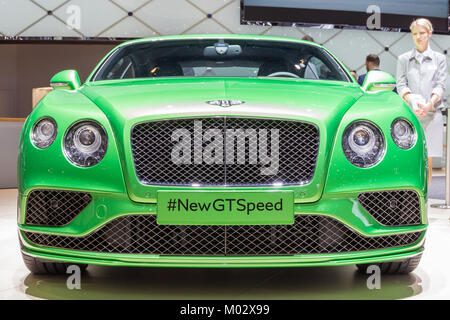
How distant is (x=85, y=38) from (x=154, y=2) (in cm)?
102

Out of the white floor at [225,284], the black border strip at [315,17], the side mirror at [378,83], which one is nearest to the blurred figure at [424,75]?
the side mirror at [378,83]

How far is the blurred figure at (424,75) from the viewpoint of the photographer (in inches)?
170

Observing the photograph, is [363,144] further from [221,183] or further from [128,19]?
[128,19]

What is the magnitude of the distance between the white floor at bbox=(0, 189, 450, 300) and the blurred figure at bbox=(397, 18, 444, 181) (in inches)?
74.9

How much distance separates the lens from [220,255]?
6.41ft

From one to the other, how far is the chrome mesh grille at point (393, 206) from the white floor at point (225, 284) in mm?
274

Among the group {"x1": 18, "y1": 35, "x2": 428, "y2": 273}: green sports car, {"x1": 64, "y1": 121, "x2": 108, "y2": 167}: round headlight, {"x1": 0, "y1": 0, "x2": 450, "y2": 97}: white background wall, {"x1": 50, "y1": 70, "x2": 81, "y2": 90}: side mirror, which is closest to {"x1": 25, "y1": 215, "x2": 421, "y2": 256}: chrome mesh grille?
{"x1": 18, "y1": 35, "x2": 428, "y2": 273}: green sports car

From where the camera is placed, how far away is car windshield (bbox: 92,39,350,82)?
3.05 m

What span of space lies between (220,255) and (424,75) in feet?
9.79

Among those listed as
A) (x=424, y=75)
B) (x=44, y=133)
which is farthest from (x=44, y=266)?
(x=424, y=75)
